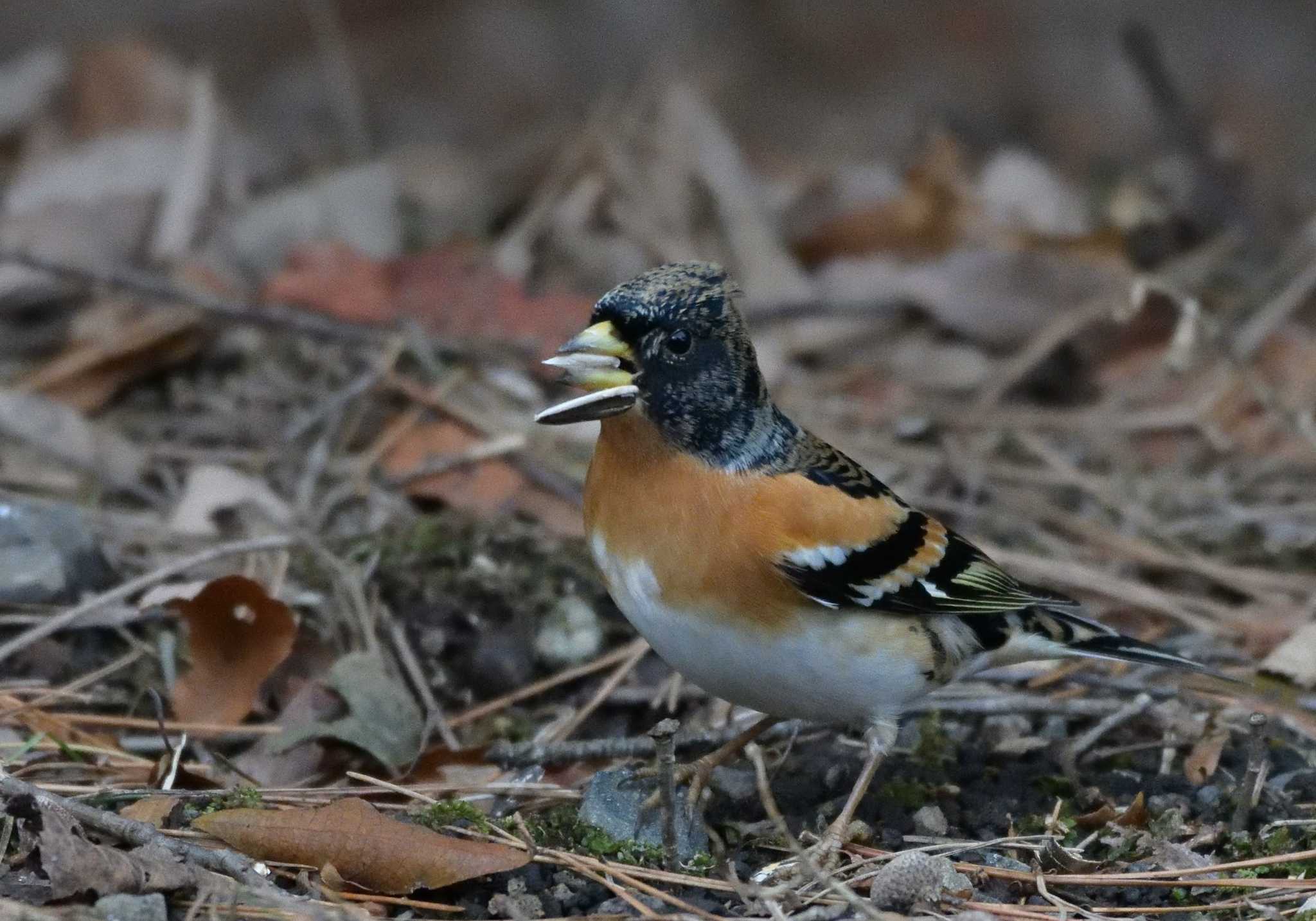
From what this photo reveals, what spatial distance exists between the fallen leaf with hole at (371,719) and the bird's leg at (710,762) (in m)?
0.63

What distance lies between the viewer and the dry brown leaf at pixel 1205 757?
149 inches

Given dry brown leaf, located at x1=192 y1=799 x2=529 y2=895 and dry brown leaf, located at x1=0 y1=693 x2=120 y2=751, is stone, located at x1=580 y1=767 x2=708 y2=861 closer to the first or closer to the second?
dry brown leaf, located at x1=192 y1=799 x2=529 y2=895

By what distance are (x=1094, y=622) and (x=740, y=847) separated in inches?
→ 43.4

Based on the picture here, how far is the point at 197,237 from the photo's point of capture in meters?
6.35

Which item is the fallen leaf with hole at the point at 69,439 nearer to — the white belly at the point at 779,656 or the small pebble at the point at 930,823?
the white belly at the point at 779,656

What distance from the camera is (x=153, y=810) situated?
3.14m

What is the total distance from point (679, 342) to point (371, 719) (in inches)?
46.0

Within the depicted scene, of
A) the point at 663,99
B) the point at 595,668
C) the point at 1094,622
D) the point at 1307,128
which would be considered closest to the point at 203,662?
the point at 595,668

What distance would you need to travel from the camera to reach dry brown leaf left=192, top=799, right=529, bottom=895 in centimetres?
301

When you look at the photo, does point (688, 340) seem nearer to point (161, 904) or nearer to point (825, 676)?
point (825, 676)

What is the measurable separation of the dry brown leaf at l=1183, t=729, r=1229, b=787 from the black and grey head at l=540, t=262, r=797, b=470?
4.17ft

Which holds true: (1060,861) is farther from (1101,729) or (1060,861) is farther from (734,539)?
(734,539)

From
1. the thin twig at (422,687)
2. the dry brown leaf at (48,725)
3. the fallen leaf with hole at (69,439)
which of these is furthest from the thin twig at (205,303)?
the dry brown leaf at (48,725)

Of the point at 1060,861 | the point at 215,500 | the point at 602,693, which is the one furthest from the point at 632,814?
the point at 215,500
